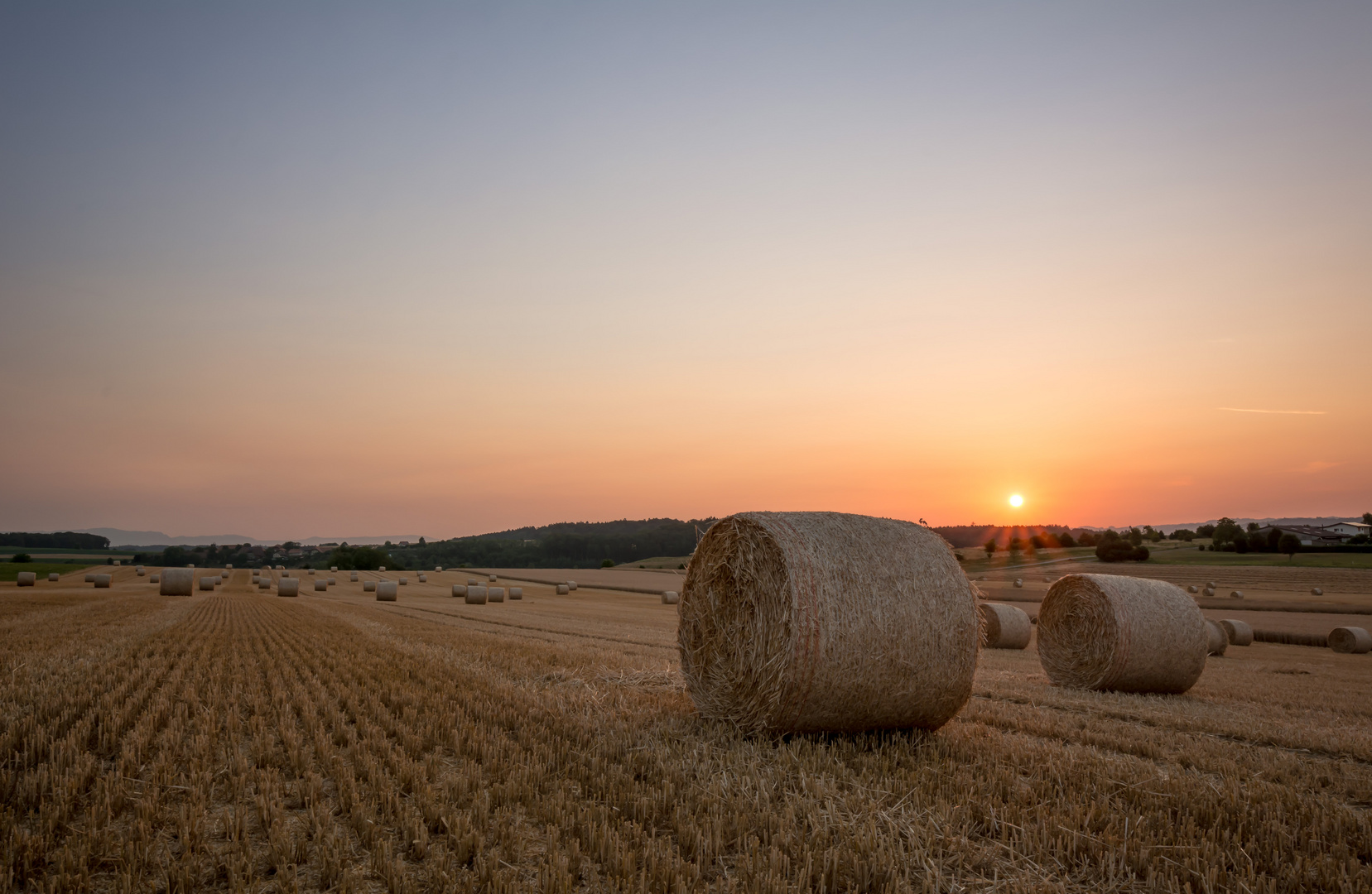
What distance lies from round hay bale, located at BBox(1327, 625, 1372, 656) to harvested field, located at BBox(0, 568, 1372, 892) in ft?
39.5

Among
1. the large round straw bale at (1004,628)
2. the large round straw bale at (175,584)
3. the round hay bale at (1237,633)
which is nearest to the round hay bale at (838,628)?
the large round straw bale at (1004,628)

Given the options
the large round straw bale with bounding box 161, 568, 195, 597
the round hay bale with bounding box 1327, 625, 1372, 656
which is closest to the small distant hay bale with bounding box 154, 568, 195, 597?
the large round straw bale with bounding box 161, 568, 195, 597

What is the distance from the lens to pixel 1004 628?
18797mm

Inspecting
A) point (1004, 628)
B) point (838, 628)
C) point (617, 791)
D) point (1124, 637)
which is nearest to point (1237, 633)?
point (1004, 628)

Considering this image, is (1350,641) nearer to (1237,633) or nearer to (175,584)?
(1237,633)

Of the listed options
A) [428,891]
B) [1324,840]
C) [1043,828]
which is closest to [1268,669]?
[1324,840]

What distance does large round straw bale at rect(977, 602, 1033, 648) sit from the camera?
1877 cm

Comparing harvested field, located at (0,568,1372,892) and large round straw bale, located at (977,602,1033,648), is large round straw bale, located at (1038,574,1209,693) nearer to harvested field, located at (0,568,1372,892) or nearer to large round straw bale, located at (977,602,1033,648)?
harvested field, located at (0,568,1372,892)

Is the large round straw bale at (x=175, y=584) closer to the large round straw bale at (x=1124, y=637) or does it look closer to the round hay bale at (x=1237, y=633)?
the large round straw bale at (x=1124, y=637)

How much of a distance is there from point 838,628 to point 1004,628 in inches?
539

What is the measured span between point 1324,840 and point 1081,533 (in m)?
88.8

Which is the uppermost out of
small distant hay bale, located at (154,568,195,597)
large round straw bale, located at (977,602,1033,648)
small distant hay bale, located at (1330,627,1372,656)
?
small distant hay bale, located at (154,568,195,597)

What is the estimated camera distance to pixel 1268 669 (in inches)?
597

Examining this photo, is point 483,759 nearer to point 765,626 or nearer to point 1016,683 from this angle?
point 765,626
